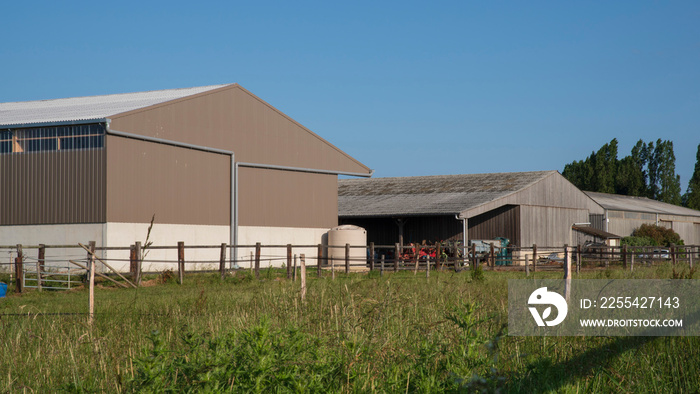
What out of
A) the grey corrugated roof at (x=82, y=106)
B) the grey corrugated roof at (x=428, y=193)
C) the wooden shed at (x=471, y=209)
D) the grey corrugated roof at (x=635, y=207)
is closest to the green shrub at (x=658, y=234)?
the grey corrugated roof at (x=635, y=207)

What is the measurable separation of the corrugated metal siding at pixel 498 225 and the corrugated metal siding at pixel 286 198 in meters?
9.01

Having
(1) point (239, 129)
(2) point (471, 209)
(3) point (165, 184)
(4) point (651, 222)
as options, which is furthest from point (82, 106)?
(4) point (651, 222)

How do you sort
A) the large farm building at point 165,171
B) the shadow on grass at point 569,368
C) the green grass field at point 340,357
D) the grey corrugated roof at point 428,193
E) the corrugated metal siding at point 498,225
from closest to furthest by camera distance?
the green grass field at point 340,357
the shadow on grass at point 569,368
the large farm building at point 165,171
the grey corrugated roof at point 428,193
the corrugated metal siding at point 498,225

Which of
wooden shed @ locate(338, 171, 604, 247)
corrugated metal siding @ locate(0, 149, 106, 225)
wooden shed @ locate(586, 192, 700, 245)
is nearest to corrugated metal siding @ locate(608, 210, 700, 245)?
wooden shed @ locate(586, 192, 700, 245)

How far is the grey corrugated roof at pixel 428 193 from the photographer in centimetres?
3828

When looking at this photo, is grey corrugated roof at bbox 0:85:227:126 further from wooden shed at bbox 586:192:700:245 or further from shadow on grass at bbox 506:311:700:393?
wooden shed at bbox 586:192:700:245

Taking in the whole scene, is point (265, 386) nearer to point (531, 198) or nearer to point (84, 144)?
point (84, 144)

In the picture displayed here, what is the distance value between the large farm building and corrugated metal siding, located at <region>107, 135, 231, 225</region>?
0.14ft

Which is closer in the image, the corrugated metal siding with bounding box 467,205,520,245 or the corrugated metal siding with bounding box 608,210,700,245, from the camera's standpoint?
the corrugated metal siding with bounding box 467,205,520,245

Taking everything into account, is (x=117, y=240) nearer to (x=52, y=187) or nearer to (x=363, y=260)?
(x=52, y=187)

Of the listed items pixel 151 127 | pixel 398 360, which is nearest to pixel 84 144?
pixel 151 127

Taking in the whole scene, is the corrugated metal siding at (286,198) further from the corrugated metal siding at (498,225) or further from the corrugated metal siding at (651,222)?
the corrugated metal siding at (651,222)

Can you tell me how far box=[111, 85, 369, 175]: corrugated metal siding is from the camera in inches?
1117

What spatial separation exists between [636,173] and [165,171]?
70142mm
